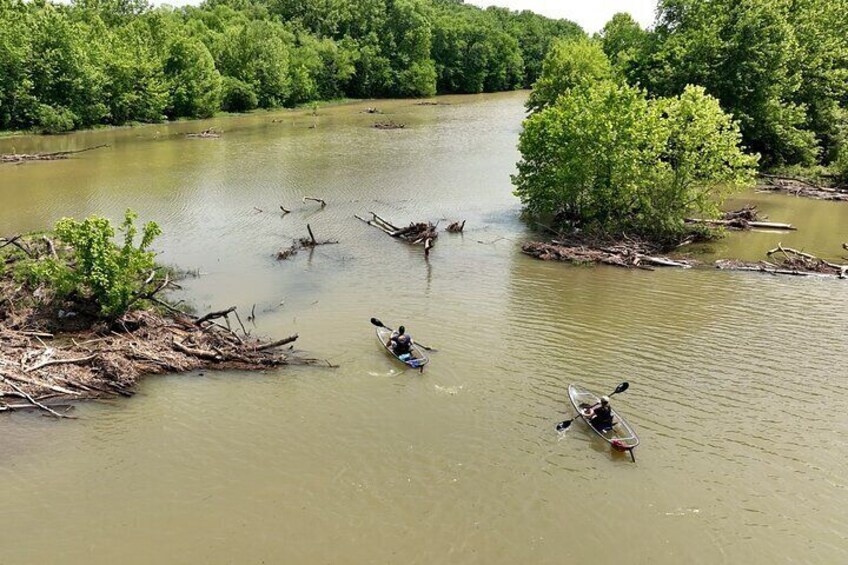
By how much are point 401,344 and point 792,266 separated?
61.0 ft

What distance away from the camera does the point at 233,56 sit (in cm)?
9394

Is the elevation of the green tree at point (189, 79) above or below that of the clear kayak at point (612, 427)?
above

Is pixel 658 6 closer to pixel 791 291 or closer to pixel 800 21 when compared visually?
pixel 800 21

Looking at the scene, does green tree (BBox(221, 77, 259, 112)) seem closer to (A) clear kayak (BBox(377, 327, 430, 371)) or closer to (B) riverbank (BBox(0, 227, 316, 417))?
(B) riverbank (BBox(0, 227, 316, 417))

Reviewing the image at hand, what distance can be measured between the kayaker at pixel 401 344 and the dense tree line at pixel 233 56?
6231 cm

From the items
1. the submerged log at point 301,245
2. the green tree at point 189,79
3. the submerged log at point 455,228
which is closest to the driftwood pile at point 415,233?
the submerged log at point 455,228

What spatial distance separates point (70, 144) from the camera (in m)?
61.5

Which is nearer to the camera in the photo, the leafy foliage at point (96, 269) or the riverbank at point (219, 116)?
the leafy foliage at point (96, 269)

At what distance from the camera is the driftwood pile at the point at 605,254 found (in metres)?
28.7

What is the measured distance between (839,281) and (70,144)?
63440mm

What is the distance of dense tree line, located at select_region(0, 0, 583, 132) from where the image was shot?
67875 mm

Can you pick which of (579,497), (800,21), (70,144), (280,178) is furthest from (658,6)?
(70,144)

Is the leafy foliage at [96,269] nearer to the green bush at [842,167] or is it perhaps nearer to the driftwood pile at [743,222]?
the driftwood pile at [743,222]

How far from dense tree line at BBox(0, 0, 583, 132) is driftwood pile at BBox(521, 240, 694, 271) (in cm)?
5884
